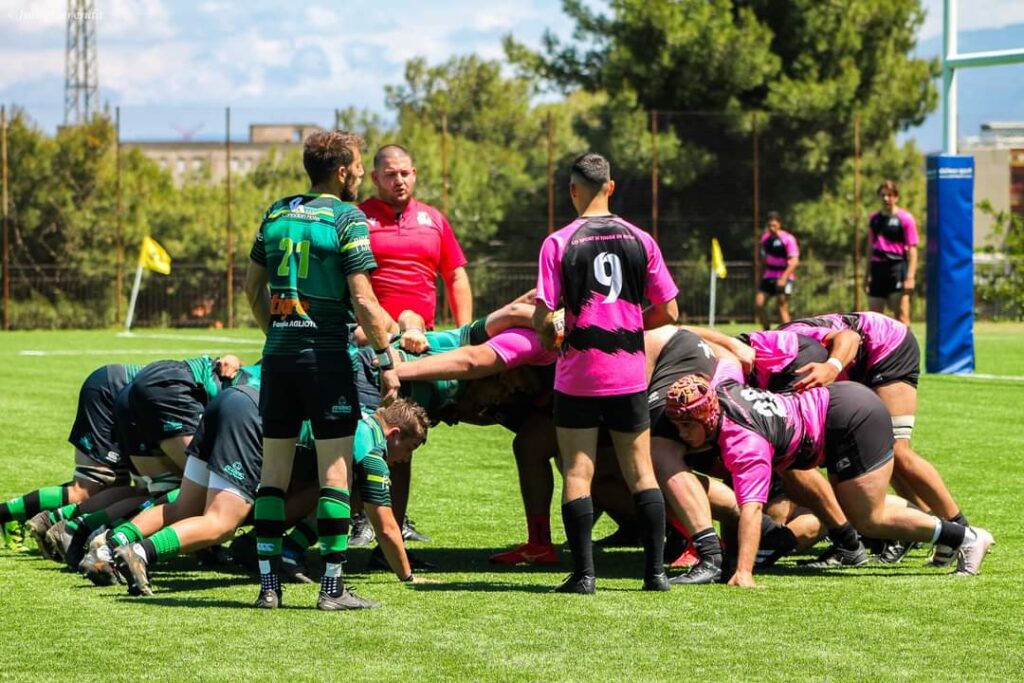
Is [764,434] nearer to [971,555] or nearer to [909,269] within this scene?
[971,555]

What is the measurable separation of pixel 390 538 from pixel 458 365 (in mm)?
1000

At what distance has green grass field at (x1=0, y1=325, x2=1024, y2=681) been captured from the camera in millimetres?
A: 5258

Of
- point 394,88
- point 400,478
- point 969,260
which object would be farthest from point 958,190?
point 394,88

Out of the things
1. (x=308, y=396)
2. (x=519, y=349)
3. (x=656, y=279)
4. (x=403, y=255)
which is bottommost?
(x=308, y=396)

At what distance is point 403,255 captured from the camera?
29.7 ft

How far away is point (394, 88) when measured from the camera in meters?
70.8

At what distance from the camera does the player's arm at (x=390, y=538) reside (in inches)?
269

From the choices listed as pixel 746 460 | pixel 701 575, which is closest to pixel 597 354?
pixel 746 460

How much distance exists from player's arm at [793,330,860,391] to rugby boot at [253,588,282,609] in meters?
2.72

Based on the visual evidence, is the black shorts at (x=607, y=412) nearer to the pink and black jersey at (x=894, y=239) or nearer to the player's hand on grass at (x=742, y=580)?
the player's hand on grass at (x=742, y=580)

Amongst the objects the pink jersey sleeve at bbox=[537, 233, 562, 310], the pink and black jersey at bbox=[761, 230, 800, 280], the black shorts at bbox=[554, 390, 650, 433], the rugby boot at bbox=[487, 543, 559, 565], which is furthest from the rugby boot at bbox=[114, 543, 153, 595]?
the pink and black jersey at bbox=[761, 230, 800, 280]

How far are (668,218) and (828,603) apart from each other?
101 feet

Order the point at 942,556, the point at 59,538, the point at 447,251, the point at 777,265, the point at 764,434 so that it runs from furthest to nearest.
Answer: the point at 777,265 → the point at 447,251 → the point at 59,538 → the point at 942,556 → the point at 764,434

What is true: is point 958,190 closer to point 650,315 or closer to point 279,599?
point 650,315
